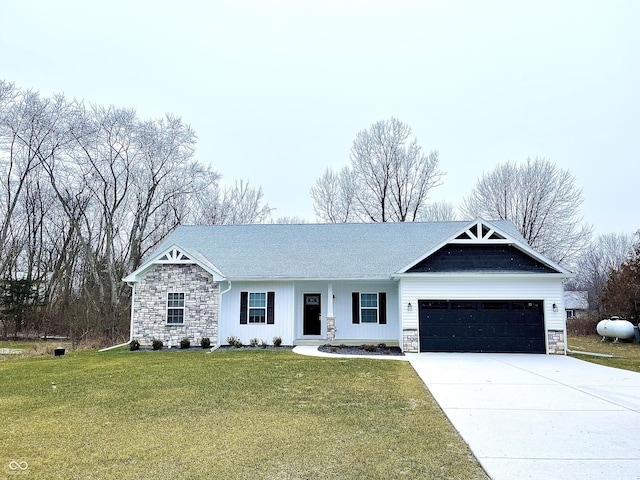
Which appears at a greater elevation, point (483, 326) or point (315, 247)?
point (315, 247)

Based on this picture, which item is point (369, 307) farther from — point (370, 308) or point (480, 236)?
point (480, 236)

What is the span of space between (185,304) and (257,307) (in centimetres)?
274

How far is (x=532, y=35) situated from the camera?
14.6 metres

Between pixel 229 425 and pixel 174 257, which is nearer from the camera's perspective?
pixel 229 425

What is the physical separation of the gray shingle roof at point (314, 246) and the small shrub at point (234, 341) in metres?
2.34

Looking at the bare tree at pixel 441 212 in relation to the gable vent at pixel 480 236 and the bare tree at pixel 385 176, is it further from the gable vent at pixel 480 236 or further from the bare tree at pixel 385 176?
the gable vent at pixel 480 236

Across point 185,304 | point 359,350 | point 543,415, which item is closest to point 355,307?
point 359,350

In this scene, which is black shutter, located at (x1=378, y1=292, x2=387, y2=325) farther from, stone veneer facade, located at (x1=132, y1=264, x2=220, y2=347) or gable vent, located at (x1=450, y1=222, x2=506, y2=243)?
stone veneer facade, located at (x1=132, y1=264, x2=220, y2=347)

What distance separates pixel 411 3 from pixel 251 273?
1094 centimetres

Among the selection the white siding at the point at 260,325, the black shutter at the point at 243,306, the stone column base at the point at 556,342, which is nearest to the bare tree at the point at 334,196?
the white siding at the point at 260,325

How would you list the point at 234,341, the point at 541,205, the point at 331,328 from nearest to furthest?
the point at 234,341
the point at 331,328
the point at 541,205

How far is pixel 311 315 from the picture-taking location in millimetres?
18594

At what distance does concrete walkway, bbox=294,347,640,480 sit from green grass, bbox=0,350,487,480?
390 mm

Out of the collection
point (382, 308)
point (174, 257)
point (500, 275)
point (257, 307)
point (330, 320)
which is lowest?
point (330, 320)
